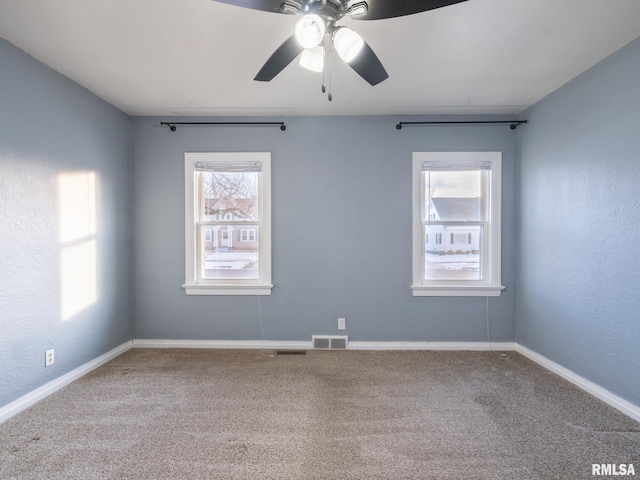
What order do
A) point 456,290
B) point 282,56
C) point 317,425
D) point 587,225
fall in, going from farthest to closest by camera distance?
point 456,290
point 587,225
point 317,425
point 282,56

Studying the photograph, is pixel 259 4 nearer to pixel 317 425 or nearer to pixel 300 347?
pixel 317 425

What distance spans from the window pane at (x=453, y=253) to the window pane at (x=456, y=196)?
121mm

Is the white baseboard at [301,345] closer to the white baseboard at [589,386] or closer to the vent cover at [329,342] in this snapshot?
the vent cover at [329,342]

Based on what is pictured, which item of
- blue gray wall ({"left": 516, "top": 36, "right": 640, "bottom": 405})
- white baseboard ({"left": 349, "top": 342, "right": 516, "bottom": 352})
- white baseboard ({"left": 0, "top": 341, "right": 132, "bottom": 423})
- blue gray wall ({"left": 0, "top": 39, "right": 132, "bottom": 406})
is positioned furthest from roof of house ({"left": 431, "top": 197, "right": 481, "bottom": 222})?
white baseboard ({"left": 0, "top": 341, "right": 132, "bottom": 423})

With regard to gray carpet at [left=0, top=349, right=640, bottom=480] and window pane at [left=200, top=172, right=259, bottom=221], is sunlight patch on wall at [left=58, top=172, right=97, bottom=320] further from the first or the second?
window pane at [left=200, top=172, right=259, bottom=221]

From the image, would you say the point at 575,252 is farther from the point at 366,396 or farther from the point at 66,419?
the point at 66,419

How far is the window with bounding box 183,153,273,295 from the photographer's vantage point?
3.21m

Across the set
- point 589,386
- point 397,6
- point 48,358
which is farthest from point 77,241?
point 589,386

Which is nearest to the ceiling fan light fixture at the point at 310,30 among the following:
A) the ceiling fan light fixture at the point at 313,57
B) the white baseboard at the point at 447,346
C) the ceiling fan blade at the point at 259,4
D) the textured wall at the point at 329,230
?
the ceiling fan blade at the point at 259,4

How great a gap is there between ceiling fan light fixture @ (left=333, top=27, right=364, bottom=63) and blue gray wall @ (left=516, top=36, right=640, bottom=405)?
2012 mm

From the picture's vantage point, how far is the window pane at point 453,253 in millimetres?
3238

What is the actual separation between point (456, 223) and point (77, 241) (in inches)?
145

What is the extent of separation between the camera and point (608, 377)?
2191mm

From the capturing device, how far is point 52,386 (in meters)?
2.31
